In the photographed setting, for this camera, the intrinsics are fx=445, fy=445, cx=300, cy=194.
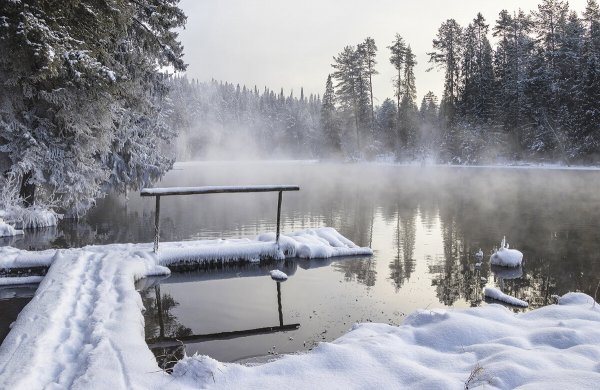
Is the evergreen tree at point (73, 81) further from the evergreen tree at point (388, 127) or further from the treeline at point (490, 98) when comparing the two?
the evergreen tree at point (388, 127)

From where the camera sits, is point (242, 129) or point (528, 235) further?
point (242, 129)

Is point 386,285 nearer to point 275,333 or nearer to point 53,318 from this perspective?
point 275,333

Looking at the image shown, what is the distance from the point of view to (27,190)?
605 inches

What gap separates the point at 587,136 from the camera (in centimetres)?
4469

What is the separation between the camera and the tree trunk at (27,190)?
48.9 feet

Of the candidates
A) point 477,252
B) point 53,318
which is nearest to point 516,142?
point 477,252

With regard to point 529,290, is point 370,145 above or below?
above

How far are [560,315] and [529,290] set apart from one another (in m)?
3.38

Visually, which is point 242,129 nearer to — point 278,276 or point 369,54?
point 369,54

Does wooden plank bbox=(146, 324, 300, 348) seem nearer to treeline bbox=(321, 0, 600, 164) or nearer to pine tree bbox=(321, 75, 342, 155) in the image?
treeline bbox=(321, 0, 600, 164)

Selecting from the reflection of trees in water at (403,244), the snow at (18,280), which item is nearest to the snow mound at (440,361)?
the reflection of trees in water at (403,244)

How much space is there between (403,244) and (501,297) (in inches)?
236

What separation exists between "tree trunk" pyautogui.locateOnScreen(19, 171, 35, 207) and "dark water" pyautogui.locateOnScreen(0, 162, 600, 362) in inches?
53.1

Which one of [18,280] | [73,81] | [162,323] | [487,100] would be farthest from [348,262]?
[487,100]
